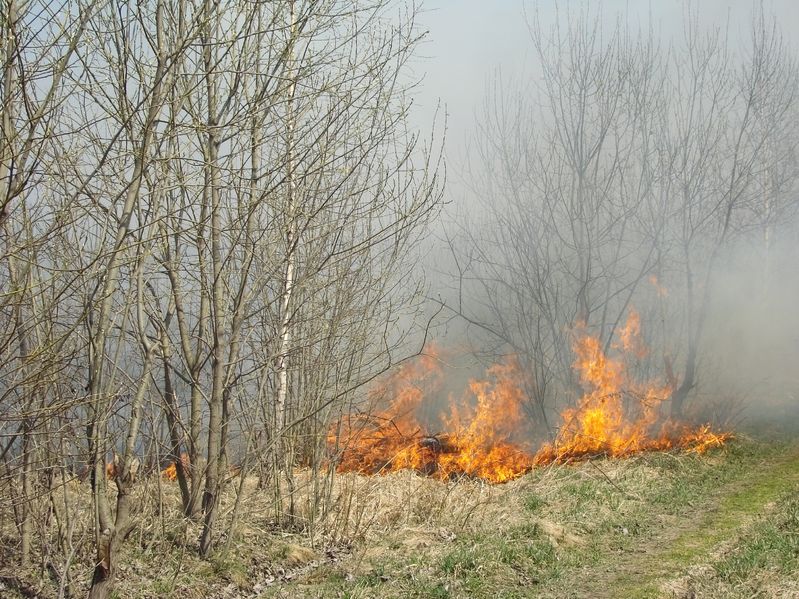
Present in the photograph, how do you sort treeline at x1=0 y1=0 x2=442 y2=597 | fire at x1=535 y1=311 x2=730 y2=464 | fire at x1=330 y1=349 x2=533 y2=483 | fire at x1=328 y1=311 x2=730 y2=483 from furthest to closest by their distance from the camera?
1. fire at x1=535 y1=311 x2=730 y2=464
2. fire at x1=328 y1=311 x2=730 y2=483
3. fire at x1=330 y1=349 x2=533 y2=483
4. treeline at x1=0 y1=0 x2=442 y2=597

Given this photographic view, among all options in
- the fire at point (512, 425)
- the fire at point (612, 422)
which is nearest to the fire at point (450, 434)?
the fire at point (512, 425)

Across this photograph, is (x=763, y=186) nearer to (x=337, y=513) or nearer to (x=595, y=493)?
(x=595, y=493)

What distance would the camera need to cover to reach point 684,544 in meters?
7.70

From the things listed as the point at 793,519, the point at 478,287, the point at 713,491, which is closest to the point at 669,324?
the point at 478,287

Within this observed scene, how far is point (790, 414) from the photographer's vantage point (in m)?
17.0

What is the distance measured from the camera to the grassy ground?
6.18 meters

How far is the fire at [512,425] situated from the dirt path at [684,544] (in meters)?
2.54

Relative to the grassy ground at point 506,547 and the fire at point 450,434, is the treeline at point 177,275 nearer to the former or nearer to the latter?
the grassy ground at point 506,547

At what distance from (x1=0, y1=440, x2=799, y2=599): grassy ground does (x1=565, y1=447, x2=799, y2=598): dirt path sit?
0.07 feet

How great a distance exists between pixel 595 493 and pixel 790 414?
9.70 m

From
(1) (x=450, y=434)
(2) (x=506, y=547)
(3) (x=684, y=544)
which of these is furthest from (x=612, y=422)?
(2) (x=506, y=547)

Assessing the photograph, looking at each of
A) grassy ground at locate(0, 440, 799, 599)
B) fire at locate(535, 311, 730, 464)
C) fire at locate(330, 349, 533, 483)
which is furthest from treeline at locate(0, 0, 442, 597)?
fire at locate(535, 311, 730, 464)

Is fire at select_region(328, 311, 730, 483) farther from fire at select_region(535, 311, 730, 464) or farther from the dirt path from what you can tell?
the dirt path

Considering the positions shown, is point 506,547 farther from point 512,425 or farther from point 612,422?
point 512,425
